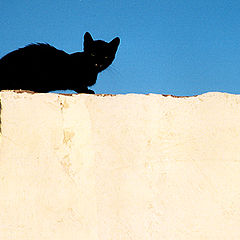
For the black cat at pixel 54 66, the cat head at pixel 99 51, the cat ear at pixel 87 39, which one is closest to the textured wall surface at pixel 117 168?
the black cat at pixel 54 66

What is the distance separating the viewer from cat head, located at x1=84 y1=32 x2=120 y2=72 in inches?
141

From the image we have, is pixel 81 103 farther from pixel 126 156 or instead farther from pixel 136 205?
pixel 136 205

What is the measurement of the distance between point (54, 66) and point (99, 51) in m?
0.57

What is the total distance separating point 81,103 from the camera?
1.84 metres

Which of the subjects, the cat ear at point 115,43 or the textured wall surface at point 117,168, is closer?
the textured wall surface at point 117,168

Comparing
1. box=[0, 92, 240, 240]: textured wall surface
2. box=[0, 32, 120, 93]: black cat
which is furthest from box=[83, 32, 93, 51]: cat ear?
box=[0, 92, 240, 240]: textured wall surface

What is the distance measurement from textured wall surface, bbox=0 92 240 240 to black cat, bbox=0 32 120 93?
3.80 feet

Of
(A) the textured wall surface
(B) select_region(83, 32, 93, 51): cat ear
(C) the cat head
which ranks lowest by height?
(A) the textured wall surface

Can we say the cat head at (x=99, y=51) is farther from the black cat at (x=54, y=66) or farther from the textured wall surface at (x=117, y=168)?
the textured wall surface at (x=117, y=168)

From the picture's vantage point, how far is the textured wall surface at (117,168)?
1668 millimetres

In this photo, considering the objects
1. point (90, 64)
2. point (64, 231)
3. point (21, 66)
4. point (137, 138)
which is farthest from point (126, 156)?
point (90, 64)

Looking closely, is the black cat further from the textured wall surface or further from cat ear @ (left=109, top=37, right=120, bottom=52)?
the textured wall surface

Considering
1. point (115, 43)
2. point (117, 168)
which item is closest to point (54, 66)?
point (115, 43)

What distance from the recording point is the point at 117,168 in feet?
5.86
